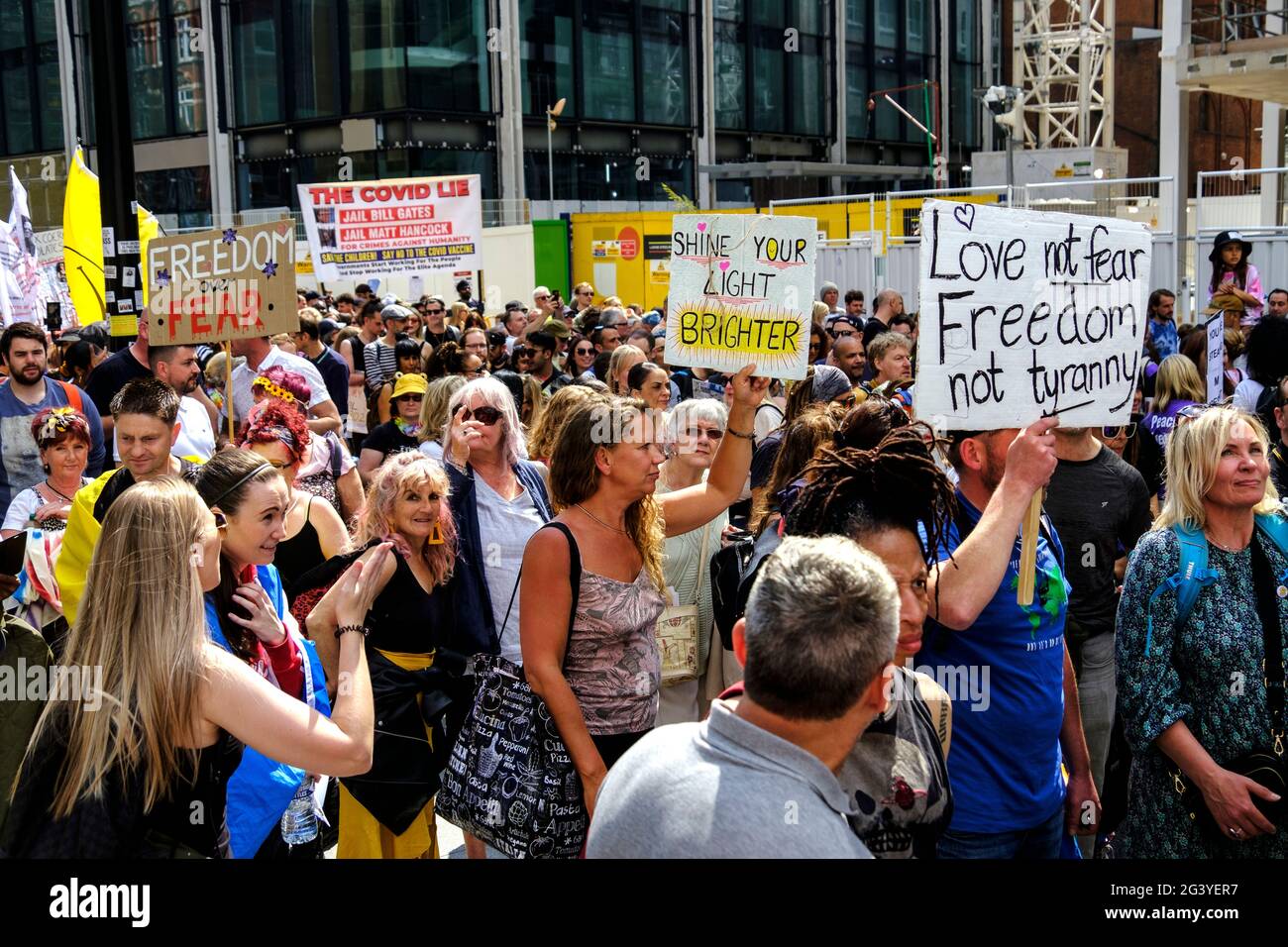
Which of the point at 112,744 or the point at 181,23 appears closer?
the point at 112,744

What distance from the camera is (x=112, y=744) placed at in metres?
2.89

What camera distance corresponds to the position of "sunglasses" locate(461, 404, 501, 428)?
5.53m

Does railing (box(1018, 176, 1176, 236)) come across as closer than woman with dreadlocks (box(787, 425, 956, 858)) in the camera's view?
No

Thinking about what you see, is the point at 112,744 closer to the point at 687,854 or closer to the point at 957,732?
the point at 687,854

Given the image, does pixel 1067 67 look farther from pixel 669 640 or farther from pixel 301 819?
pixel 301 819

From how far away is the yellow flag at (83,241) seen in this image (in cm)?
1220

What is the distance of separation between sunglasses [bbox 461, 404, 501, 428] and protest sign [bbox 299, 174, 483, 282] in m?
11.3

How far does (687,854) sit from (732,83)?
45.1 meters

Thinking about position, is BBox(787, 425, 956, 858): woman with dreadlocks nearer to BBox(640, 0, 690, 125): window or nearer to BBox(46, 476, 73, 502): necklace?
BBox(46, 476, 73, 502): necklace

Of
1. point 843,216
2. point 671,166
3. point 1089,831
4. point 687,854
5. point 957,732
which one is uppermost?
point 671,166

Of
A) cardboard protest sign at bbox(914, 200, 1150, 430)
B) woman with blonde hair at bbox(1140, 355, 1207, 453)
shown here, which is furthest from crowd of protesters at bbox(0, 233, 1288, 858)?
woman with blonde hair at bbox(1140, 355, 1207, 453)

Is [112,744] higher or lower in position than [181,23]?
lower

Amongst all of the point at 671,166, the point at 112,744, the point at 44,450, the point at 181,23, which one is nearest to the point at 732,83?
the point at 671,166

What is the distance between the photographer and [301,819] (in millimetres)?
4055
